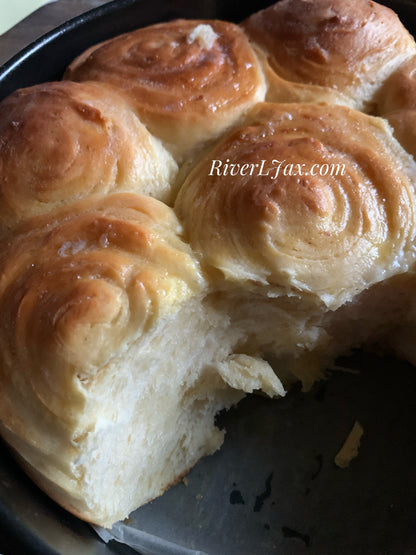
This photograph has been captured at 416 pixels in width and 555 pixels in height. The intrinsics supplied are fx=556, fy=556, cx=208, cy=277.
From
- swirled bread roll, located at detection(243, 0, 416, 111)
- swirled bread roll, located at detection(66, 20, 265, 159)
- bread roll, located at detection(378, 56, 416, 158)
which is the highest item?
swirled bread roll, located at detection(66, 20, 265, 159)

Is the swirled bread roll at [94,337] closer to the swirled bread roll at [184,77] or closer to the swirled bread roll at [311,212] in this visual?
the swirled bread roll at [311,212]

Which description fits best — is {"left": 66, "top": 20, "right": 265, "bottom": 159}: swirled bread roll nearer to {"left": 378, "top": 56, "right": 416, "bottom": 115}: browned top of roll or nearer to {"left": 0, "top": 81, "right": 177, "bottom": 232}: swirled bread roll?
{"left": 0, "top": 81, "right": 177, "bottom": 232}: swirled bread roll

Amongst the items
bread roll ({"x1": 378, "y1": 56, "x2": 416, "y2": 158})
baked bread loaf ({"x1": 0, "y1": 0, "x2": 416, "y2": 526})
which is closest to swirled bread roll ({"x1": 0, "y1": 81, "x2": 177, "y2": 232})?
baked bread loaf ({"x1": 0, "y1": 0, "x2": 416, "y2": 526})

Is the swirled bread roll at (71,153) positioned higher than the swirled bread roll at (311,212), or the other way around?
the swirled bread roll at (71,153)

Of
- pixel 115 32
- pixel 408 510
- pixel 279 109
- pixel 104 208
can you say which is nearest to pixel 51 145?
pixel 104 208

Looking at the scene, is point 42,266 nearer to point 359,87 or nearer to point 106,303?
point 106,303

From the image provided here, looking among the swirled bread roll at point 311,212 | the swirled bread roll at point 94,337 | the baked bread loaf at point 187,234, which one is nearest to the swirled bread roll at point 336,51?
the baked bread loaf at point 187,234
